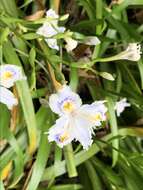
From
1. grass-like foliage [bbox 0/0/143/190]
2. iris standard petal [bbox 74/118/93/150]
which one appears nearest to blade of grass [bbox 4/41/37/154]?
grass-like foliage [bbox 0/0/143/190]

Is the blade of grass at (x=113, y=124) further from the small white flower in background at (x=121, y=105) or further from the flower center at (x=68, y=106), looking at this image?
the flower center at (x=68, y=106)

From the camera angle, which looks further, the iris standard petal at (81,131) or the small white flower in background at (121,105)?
the small white flower in background at (121,105)

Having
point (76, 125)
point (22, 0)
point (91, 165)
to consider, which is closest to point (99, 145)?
point (91, 165)

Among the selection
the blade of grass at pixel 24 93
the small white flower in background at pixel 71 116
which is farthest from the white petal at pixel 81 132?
the blade of grass at pixel 24 93

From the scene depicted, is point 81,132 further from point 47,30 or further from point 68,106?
point 47,30

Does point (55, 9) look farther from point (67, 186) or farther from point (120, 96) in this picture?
point (67, 186)

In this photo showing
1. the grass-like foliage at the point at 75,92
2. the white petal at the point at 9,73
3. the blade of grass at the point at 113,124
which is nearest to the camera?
the white petal at the point at 9,73
